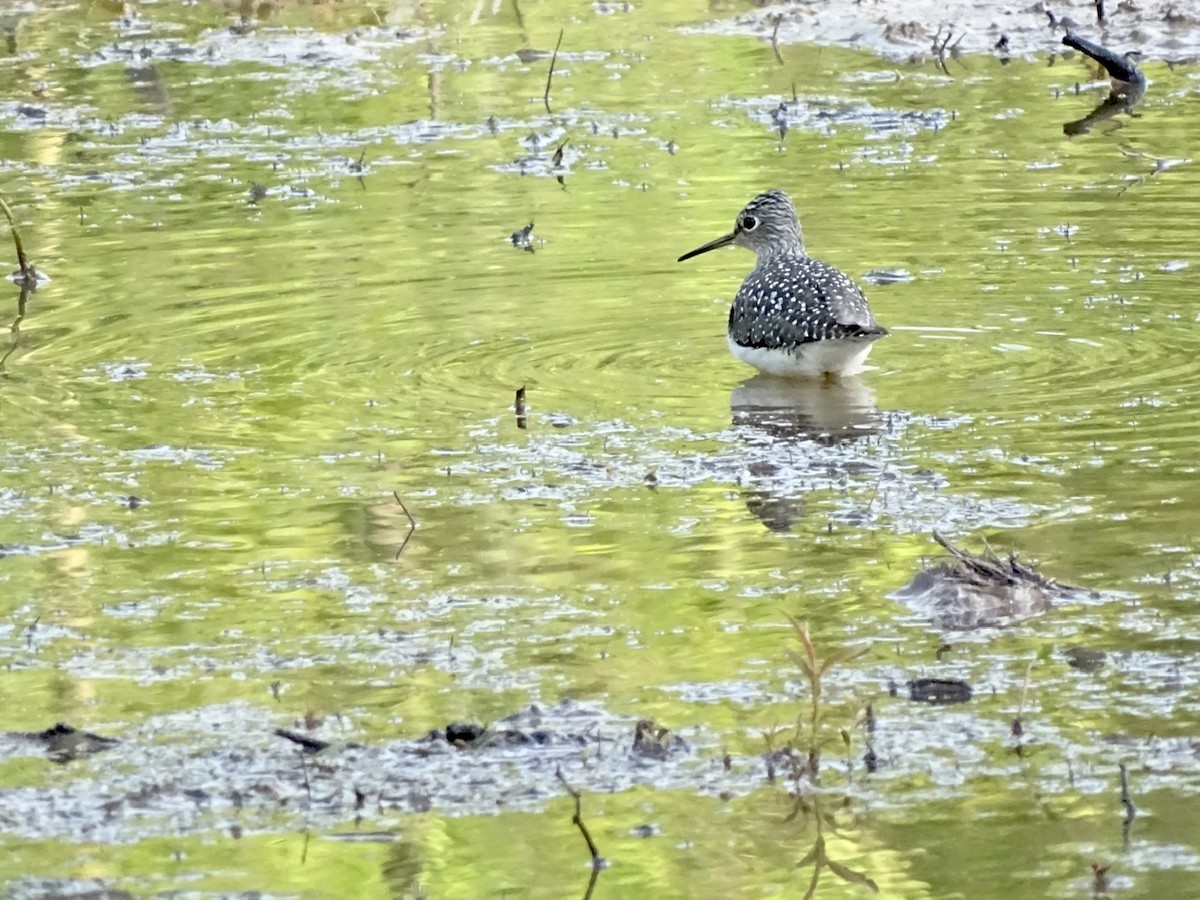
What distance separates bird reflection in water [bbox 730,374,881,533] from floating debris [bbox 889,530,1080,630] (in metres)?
0.87

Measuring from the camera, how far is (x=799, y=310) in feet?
30.6

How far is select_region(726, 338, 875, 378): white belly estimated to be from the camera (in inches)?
359

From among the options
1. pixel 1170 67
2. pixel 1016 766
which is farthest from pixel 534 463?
pixel 1170 67

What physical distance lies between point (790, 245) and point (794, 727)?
18.4ft

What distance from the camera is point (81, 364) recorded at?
31.3 ft

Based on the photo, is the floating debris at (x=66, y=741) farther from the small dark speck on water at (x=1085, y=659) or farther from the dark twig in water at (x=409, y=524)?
the small dark speck on water at (x=1085, y=659)

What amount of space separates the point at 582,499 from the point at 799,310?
225 centimetres

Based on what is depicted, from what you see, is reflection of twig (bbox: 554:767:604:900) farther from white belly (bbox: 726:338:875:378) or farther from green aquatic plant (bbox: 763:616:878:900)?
white belly (bbox: 726:338:875:378)

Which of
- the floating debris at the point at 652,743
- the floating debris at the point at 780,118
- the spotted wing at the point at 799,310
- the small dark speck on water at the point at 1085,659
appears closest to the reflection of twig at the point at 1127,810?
the small dark speck on water at the point at 1085,659

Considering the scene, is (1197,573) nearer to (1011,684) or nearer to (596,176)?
(1011,684)

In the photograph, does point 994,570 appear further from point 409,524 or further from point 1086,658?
point 409,524

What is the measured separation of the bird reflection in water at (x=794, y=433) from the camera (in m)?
7.35

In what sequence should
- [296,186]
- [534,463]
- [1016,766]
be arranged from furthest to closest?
[296,186] < [534,463] < [1016,766]

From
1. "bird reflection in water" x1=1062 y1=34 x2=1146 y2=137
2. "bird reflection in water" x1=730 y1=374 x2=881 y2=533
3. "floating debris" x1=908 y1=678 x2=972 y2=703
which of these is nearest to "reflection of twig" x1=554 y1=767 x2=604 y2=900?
"floating debris" x1=908 y1=678 x2=972 y2=703
